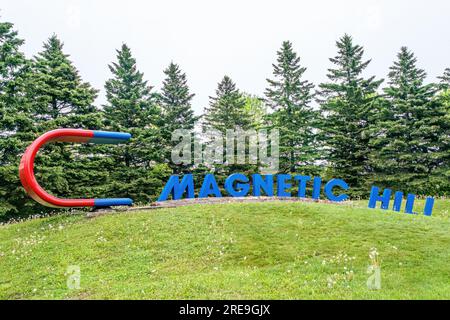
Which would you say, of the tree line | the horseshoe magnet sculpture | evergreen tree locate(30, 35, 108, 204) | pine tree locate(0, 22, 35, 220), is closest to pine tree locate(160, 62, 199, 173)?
the tree line

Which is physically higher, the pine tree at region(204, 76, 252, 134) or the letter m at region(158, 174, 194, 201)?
the pine tree at region(204, 76, 252, 134)

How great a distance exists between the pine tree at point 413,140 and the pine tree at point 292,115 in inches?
215

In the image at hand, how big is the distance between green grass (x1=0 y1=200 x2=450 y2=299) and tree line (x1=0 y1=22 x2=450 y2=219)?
827cm

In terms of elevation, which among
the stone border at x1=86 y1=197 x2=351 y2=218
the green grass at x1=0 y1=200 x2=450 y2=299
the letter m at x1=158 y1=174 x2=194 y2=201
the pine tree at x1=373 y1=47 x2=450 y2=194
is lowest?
the green grass at x1=0 y1=200 x2=450 y2=299

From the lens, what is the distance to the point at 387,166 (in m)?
28.3

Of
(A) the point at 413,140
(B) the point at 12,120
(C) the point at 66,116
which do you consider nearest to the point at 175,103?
(C) the point at 66,116

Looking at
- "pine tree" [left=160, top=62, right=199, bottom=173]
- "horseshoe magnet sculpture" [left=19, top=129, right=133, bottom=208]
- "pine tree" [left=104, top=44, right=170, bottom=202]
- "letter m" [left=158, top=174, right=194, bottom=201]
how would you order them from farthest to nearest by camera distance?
"pine tree" [left=160, top=62, right=199, bottom=173] < "pine tree" [left=104, top=44, right=170, bottom=202] < "letter m" [left=158, top=174, right=194, bottom=201] < "horseshoe magnet sculpture" [left=19, top=129, right=133, bottom=208]

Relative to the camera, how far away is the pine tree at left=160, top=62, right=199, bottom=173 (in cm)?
3027

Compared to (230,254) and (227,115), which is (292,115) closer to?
(227,115)

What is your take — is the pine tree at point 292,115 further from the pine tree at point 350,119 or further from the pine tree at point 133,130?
the pine tree at point 133,130

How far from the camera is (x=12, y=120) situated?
20438mm

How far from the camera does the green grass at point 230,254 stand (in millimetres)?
7867

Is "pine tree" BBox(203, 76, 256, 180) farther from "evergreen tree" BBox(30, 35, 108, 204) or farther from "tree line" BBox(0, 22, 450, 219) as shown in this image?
"evergreen tree" BBox(30, 35, 108, 204)
